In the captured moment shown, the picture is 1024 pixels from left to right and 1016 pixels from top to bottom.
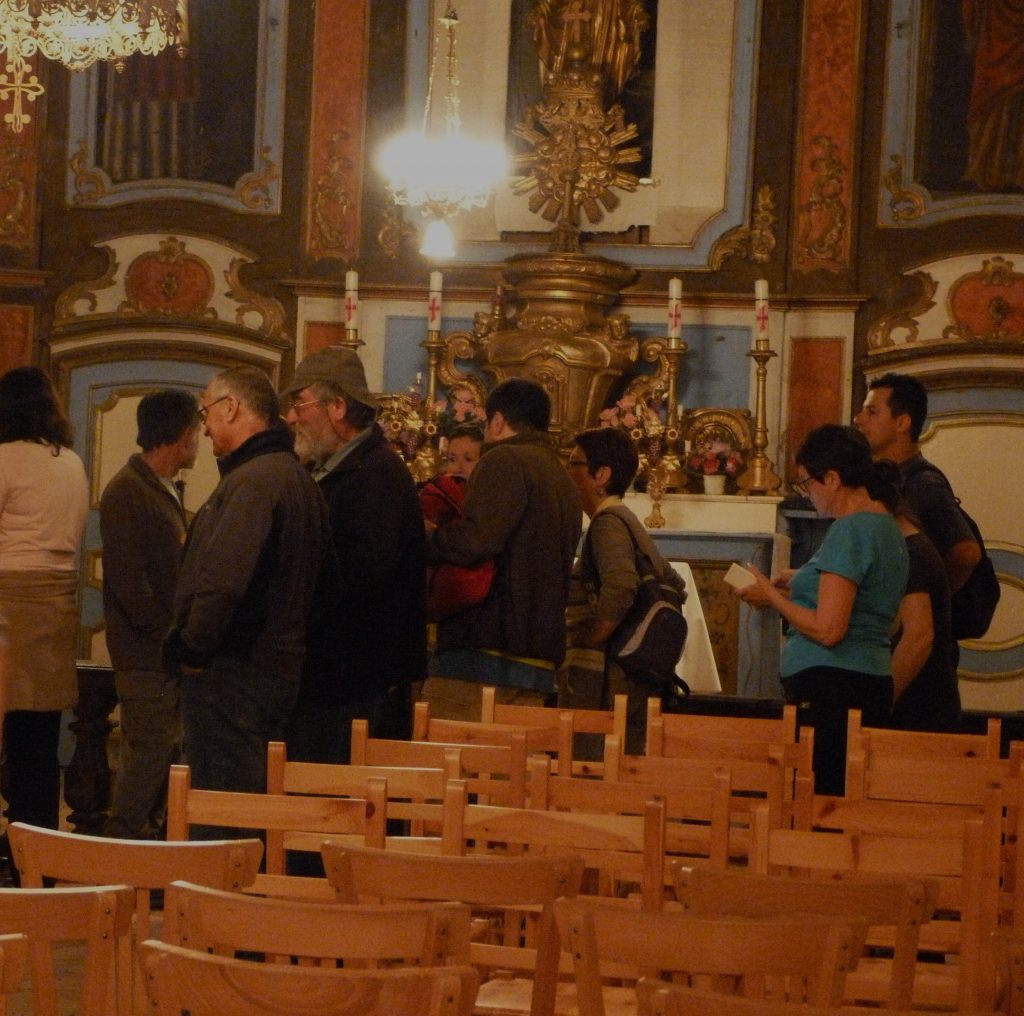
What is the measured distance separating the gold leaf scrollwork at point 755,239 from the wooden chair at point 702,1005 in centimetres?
762

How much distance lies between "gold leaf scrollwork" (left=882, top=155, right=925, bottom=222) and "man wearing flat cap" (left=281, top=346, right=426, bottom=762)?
5.17 meters

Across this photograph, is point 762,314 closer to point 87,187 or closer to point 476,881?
point 87,187

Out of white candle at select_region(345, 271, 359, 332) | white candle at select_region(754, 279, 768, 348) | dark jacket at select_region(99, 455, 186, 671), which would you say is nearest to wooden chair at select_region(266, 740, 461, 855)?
dark jacket at select_region(99, 455, 186, 671)

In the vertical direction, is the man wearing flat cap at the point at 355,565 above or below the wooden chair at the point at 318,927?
above

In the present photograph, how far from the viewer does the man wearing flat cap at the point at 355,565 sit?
4539 mm

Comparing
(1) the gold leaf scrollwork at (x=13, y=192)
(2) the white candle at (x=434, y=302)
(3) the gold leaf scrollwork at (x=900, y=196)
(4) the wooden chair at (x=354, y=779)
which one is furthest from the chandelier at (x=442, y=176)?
(4) the wooden chair at (x=354, y=779)

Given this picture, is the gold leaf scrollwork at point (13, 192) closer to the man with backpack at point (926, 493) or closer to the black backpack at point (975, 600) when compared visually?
the man with backpack at point (926, 493)

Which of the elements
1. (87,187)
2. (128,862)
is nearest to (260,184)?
(87,187)

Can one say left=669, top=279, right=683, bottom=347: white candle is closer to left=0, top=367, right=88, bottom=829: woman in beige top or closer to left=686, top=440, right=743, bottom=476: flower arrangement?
left=686, top=440, right=743, bottom=476: flower arrangement

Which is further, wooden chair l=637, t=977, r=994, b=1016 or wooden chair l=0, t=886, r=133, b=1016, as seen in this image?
wooden chair l=0, t=886, r=133, b=1016

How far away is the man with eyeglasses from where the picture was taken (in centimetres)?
413

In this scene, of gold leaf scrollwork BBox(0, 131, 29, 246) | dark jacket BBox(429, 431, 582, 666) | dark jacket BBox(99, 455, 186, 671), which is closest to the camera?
dark jacket BBox(429, 431, 582, 666)

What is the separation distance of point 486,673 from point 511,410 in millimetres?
702

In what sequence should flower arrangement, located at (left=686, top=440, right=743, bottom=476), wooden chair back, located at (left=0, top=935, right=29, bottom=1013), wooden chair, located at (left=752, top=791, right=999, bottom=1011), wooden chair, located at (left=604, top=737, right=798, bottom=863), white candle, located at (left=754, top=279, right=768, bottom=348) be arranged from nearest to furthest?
wooden chair back, located at (left=0, top=935, right=29, bottom=1013) < wooden chair, located at (left=752, top=791, right=999, bottom=1011) < wooden chair, located at (left=604, top=737, right=798, bottom=863) < white candle, located at (left=754, top=279, right=768, bottom=348) < flower arrangement, located at (left=686, top=440, right=743, bottom=476)
